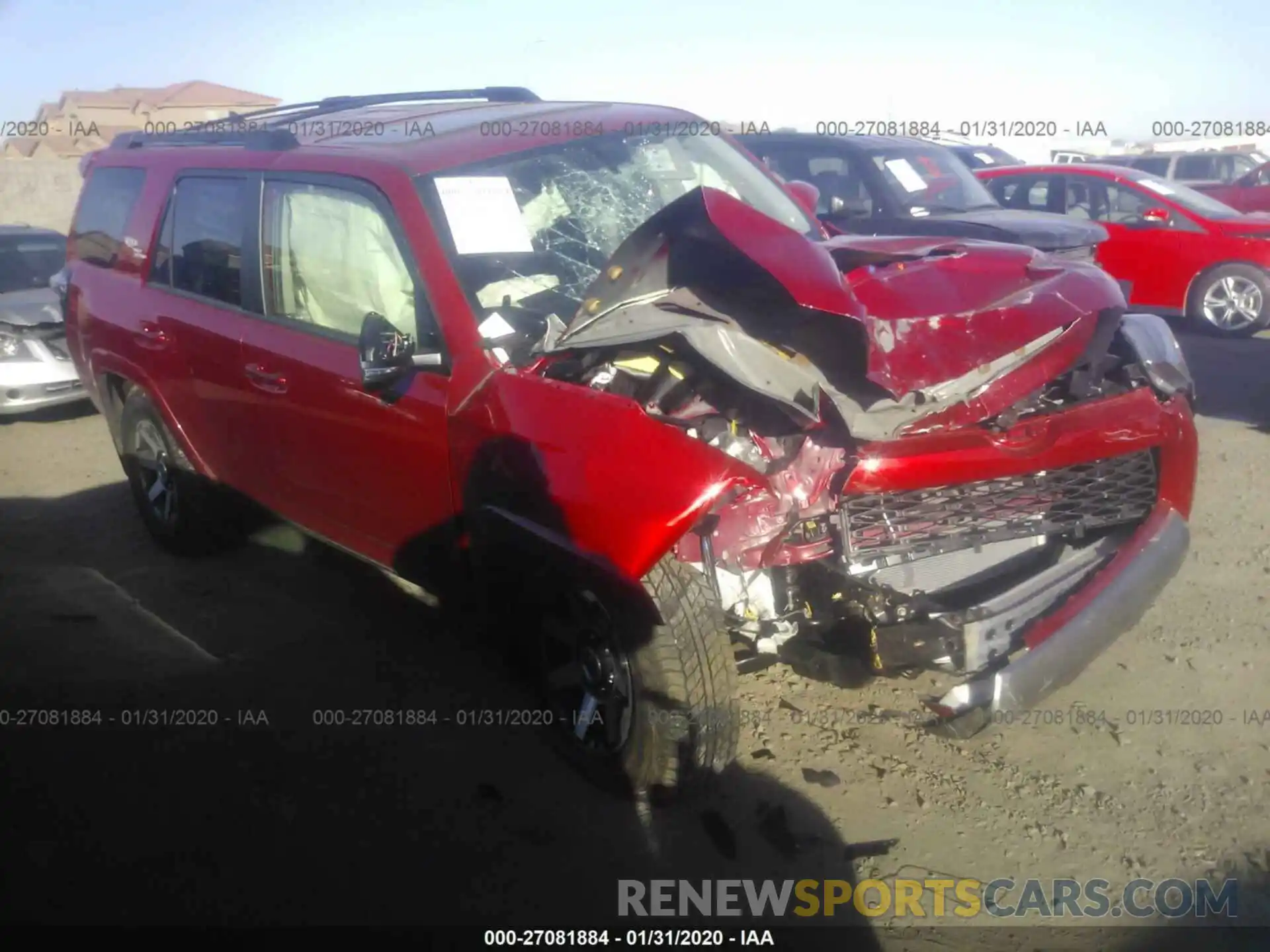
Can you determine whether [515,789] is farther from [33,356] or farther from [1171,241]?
[1171,241]

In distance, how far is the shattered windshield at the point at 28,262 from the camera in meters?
8.90

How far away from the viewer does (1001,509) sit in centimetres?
320

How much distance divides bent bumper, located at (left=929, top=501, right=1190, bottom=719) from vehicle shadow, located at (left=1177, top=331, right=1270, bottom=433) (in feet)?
11.4

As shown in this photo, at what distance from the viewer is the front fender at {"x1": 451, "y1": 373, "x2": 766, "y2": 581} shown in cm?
269

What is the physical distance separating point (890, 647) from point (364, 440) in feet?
6.15

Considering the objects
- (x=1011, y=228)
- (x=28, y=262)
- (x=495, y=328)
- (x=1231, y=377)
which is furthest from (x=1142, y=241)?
(x=28, y=262)

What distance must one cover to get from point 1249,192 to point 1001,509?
13.0 meters

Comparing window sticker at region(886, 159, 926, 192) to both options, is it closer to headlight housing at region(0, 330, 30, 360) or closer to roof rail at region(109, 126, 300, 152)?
roof rail at region(109, 126, 300, 152)

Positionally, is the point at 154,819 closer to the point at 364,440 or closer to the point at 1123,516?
the point at 364,440

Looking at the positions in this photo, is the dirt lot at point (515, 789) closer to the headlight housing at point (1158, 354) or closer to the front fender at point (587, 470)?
the front fender at point (587, 470)

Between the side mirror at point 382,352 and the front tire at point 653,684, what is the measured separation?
34.7 inches

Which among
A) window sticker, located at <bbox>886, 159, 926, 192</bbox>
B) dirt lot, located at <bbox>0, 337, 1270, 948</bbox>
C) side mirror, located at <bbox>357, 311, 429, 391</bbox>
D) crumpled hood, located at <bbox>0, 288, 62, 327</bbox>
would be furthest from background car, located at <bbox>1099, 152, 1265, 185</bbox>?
side mirror, located at <bbox>357, 311, 429, 391</bbox>

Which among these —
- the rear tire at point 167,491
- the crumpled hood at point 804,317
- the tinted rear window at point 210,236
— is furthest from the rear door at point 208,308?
the crumpled hood at point 804,317

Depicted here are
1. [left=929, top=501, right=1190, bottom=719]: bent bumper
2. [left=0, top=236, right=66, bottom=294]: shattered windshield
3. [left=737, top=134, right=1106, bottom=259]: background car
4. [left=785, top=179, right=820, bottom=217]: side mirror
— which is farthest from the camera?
[left=0, top=236, right=66, bottom=294]: shattered windshield
